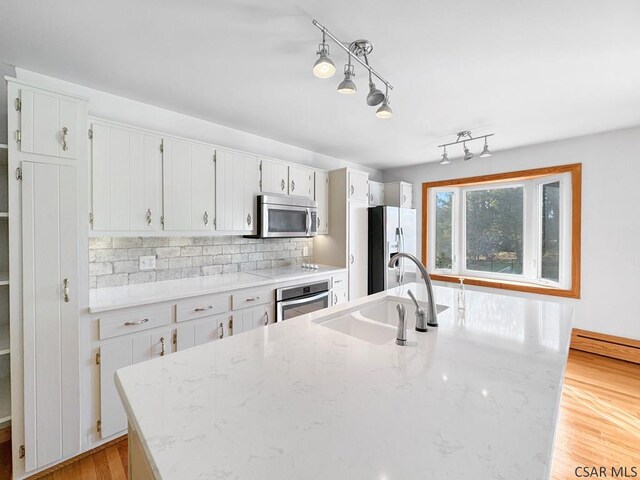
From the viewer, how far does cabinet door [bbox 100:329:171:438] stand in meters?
1.83

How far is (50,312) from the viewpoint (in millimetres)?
1658

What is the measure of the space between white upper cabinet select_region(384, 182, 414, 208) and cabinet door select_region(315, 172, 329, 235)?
131 centimetres

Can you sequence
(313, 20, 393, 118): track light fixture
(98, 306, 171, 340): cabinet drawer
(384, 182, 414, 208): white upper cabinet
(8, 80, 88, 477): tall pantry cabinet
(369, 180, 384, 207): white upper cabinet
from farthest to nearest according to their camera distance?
(384, 182, 414, 208): white upper cabinet → (369, 180, 384, 207): white upper cabinet → (98, 306, 171, 340): cabinet drawer → (8, 80, 88, 477): tall pantry cabinet → (313, 20, 393, 118): track light fixture

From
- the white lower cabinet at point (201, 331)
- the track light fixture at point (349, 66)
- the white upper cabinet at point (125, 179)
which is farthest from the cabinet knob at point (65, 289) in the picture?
the track light fixture at point (349, 66)

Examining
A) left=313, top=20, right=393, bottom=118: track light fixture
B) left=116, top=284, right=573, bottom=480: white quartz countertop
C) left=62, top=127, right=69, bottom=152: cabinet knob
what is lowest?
left=116, top=284, right=573, bottom=480: white quartz countertop

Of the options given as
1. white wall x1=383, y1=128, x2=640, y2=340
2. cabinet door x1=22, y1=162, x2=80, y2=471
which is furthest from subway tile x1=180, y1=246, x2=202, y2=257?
white wall x1=383, y1=128, x2=640, y2=340

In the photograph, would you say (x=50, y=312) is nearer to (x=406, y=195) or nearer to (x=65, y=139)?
(x=65, y=139)

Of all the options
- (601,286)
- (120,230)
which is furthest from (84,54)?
(601,286)

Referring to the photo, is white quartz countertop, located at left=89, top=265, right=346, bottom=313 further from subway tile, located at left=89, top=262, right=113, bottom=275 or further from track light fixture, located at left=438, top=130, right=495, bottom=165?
track light fixture, located at left=438, top=130, right=495, bottom=165

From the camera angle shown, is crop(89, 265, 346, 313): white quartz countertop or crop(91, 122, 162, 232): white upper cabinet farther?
crop(91, 122, 162, 232): white upper cabinet

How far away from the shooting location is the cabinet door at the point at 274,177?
304cm

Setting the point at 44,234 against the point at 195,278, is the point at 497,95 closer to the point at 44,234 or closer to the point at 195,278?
the point at 195,278

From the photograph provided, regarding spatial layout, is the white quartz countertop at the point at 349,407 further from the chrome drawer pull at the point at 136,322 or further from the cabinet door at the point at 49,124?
the cabinet door at the point at 49,124

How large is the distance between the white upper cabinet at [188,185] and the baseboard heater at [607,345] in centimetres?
422
